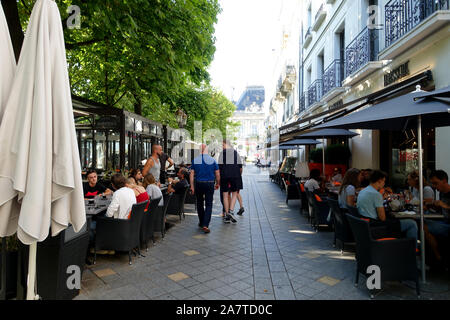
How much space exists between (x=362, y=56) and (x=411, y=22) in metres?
3.04

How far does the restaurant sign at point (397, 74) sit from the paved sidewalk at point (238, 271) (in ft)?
15.8

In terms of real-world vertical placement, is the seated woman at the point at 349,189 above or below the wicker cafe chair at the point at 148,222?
above

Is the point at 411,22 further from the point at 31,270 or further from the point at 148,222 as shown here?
the point at 31,270

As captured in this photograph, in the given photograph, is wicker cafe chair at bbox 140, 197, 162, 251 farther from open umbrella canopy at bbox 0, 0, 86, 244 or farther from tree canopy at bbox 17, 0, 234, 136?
tree canopy at bbox 17, 0, 234, 136

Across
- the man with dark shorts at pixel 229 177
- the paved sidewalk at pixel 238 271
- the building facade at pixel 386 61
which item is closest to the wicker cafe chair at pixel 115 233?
the paved sidewalk at pixel 238 271

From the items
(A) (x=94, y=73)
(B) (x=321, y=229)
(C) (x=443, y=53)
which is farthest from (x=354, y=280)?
(A) (x=94, y=73)

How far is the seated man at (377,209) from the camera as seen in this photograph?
4.16m

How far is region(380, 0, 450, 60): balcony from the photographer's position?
6359 mm

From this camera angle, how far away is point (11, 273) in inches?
128

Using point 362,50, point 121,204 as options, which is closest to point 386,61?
point 362,50

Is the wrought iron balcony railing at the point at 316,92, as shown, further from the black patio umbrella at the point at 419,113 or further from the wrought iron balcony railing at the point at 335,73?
the black patio umbrella at the point at 419,113

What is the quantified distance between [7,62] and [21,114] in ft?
1.96

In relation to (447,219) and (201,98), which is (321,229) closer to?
(447,219)

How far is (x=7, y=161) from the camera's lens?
2.44 m
